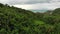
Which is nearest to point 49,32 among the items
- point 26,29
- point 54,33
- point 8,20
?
point 54,33

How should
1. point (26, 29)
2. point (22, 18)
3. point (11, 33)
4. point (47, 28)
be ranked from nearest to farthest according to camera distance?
point (11, 33)
point (26, 29)
point (47, 28)
point (22, 18)

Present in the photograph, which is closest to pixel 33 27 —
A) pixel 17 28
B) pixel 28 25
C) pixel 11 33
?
pixel 28 25

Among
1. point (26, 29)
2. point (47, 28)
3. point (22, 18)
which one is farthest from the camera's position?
point (22, 18)

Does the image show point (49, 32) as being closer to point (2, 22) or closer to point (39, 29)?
point (39, 29)

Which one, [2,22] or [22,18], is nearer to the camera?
[2,22]

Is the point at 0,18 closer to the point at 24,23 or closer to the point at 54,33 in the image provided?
the point at 24,23

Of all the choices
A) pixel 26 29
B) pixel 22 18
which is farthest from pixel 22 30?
pixel 22 18

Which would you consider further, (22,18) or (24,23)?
(22,18)

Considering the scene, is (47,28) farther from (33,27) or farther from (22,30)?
(22,30)
